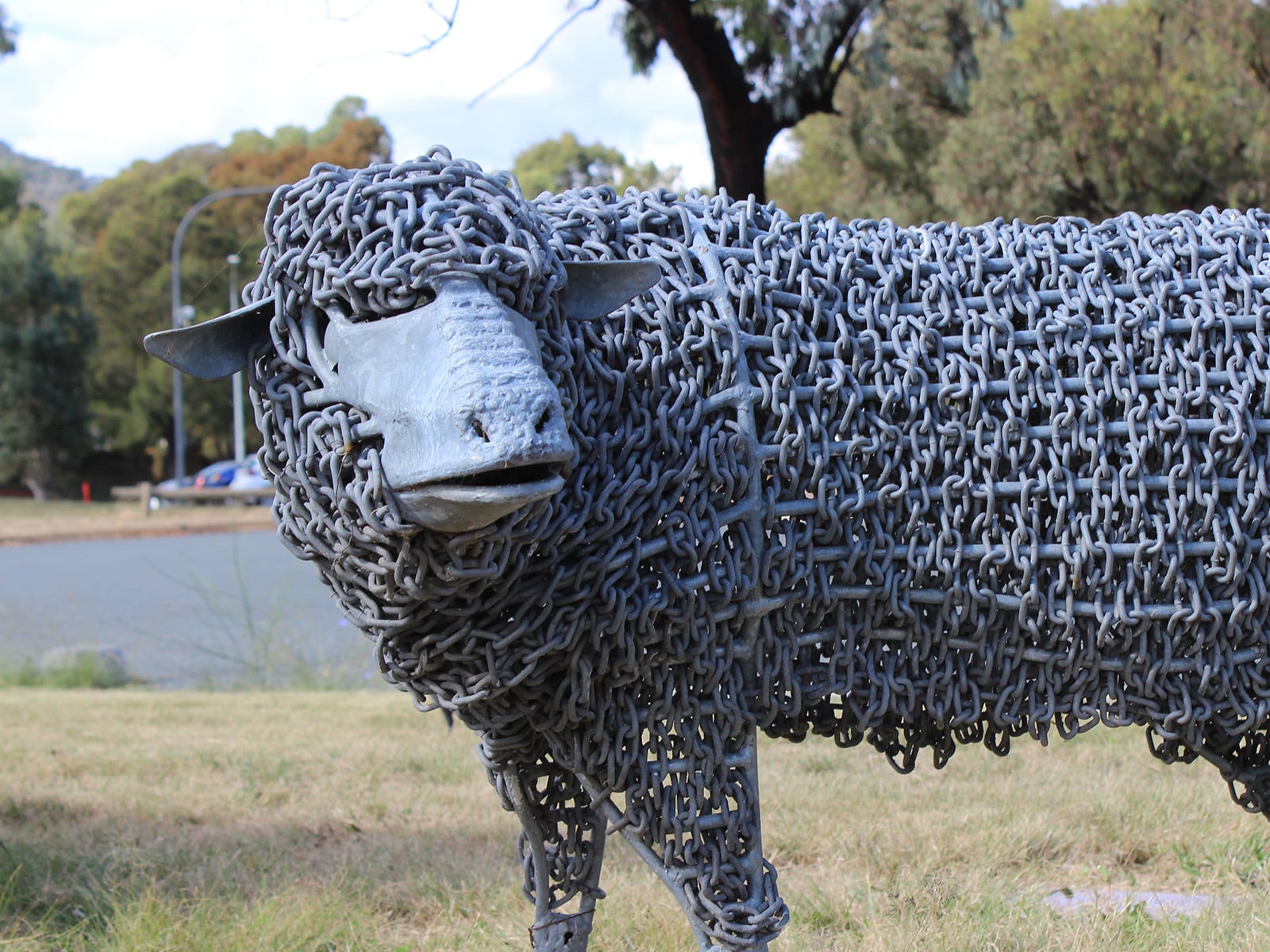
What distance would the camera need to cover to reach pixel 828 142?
20.3 meters

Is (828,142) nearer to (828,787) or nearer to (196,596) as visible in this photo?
(196,596)

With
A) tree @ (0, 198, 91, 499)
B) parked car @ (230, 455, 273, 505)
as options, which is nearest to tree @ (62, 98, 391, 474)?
tree @ (0, 198, 91, 499)

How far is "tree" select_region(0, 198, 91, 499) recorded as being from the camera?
32500 millimetres

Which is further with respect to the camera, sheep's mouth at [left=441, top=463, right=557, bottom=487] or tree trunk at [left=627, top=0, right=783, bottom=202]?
tree trunk at [left=627, top=0, right=783, bottom=202]

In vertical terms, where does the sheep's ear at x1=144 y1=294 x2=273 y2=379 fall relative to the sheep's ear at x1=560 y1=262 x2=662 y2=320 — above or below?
below

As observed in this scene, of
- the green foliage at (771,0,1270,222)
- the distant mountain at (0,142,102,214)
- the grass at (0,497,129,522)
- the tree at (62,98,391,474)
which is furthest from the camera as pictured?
the distant mountain at (0,142,102,214)

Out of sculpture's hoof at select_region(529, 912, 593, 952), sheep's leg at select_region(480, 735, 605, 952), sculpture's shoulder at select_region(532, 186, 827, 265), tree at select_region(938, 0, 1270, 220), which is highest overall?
tree at select_region(938, 0, 1270, 220)

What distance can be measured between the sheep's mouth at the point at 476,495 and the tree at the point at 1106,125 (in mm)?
13671

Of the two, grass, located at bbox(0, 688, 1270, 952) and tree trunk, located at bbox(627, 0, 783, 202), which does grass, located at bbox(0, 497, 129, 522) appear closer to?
tree trunk, located at bbox(627, 0, 783, 202)

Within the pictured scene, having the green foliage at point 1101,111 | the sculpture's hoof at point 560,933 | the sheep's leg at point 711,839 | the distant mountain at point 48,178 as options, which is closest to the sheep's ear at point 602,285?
the sheep's leg at point 711,839

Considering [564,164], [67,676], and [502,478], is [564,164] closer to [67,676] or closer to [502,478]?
[67,676]

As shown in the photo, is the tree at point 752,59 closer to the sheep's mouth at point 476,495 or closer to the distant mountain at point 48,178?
the sheep's mouth at point 476,495

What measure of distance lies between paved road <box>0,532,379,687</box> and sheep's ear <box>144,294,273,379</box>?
295 centimetres

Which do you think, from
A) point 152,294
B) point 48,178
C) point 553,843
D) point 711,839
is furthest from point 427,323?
point 48,178
